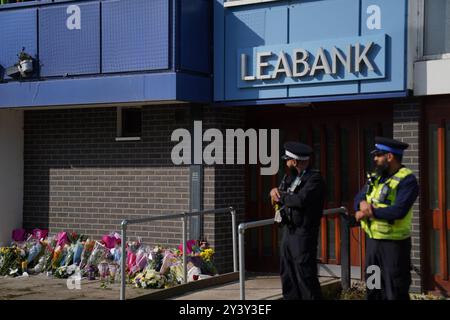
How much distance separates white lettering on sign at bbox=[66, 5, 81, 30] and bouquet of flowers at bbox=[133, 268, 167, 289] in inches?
141

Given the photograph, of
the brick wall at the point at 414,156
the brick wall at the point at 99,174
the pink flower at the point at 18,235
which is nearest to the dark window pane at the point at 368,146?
the brick wall at the point at 414,156

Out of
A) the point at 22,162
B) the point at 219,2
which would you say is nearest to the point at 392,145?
the point at 219,2

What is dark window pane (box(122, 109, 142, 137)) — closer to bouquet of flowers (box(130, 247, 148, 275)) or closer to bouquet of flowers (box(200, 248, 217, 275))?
bouquet of flowers (box(130, 247, 148, 275))

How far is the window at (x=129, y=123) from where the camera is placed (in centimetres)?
1120

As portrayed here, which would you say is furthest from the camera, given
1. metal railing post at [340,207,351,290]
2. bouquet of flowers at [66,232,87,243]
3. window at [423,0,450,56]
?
bouquet of flowers at [66,232,87,243]

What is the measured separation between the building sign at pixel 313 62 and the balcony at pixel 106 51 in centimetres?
68

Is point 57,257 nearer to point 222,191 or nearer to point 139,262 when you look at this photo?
point 139,262

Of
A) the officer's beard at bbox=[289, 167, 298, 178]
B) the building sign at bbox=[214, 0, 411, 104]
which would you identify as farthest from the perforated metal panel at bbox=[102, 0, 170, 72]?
the officer's beard at bbox=[289, 167, 298, 178]

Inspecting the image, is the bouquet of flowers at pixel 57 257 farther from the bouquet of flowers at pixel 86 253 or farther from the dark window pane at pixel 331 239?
the dark window pane at pixel 331 239

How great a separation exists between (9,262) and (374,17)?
6224 millimetres

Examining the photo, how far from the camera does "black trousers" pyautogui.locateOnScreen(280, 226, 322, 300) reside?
23.5 feet

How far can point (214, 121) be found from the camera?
10336mm

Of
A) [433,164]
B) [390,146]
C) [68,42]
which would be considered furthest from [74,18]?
[390,146]
